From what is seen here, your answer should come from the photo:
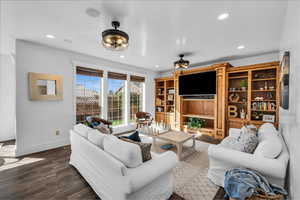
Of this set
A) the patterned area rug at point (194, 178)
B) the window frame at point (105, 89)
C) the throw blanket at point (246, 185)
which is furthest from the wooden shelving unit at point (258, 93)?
the window frame at point (105, 89)

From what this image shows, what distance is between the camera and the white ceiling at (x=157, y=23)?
1.77 meters

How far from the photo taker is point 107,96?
4449 mm

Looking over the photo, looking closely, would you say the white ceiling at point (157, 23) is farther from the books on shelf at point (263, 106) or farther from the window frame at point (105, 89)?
the books on shelf at point (263, 106)

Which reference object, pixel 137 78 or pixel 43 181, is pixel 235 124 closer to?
pixel 137 78

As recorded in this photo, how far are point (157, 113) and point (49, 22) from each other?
4.99 metres

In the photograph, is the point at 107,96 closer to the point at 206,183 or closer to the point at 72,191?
the point at 72,191

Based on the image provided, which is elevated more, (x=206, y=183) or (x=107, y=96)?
(x=107, y=96)

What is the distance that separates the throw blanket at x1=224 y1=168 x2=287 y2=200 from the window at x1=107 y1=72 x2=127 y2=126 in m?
3.97

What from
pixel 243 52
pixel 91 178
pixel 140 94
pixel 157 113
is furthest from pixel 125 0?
pixel 157 113

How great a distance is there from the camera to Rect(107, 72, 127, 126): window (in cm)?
458

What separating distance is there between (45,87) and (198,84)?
4.75 m

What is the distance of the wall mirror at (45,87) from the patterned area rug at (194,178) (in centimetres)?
354

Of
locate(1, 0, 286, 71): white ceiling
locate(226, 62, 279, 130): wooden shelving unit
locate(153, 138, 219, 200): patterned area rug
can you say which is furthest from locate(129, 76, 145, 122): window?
locate(226, 62, 279, 130): wooden shelving unit

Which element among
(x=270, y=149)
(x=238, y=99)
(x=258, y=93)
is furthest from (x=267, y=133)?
(x=258, y=93)
